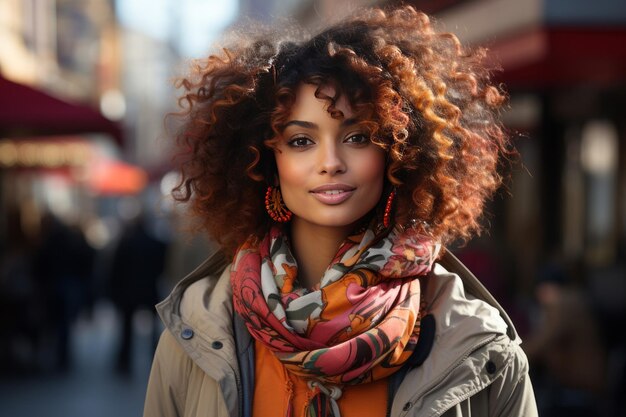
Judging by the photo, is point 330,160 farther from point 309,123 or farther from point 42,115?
point 42,115

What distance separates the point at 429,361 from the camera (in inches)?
103

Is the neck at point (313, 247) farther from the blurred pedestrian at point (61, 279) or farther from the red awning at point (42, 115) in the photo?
the blurred pedestrian at point (61, 279)

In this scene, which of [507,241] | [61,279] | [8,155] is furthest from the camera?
[8,155]

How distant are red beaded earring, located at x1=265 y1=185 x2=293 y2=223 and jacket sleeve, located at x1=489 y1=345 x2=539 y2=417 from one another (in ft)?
2.24

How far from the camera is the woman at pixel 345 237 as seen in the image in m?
2.59

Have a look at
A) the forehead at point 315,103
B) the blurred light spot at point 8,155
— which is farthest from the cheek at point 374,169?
the blurred light spot at point 8,155

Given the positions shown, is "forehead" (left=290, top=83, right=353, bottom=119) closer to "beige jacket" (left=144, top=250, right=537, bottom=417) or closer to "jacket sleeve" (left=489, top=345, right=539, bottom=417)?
"beige jacket" (left=144, top=250, right=537, bottom=417)

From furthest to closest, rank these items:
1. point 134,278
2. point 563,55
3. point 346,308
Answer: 1. point 134,278
2. point 563,55
3. point 346,308

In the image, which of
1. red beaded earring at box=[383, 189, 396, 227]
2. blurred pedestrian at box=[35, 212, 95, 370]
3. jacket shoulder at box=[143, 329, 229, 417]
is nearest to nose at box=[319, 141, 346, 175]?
red beaded earring at box=[383, 189, 396, 227]

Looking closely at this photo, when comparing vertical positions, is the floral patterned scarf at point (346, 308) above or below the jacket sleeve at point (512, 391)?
above

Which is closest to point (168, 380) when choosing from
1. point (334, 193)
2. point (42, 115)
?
point (334, 193)

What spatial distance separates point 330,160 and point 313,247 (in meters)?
0.31

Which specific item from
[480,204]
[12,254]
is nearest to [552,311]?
[480,204]

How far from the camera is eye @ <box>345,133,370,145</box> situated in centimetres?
267
